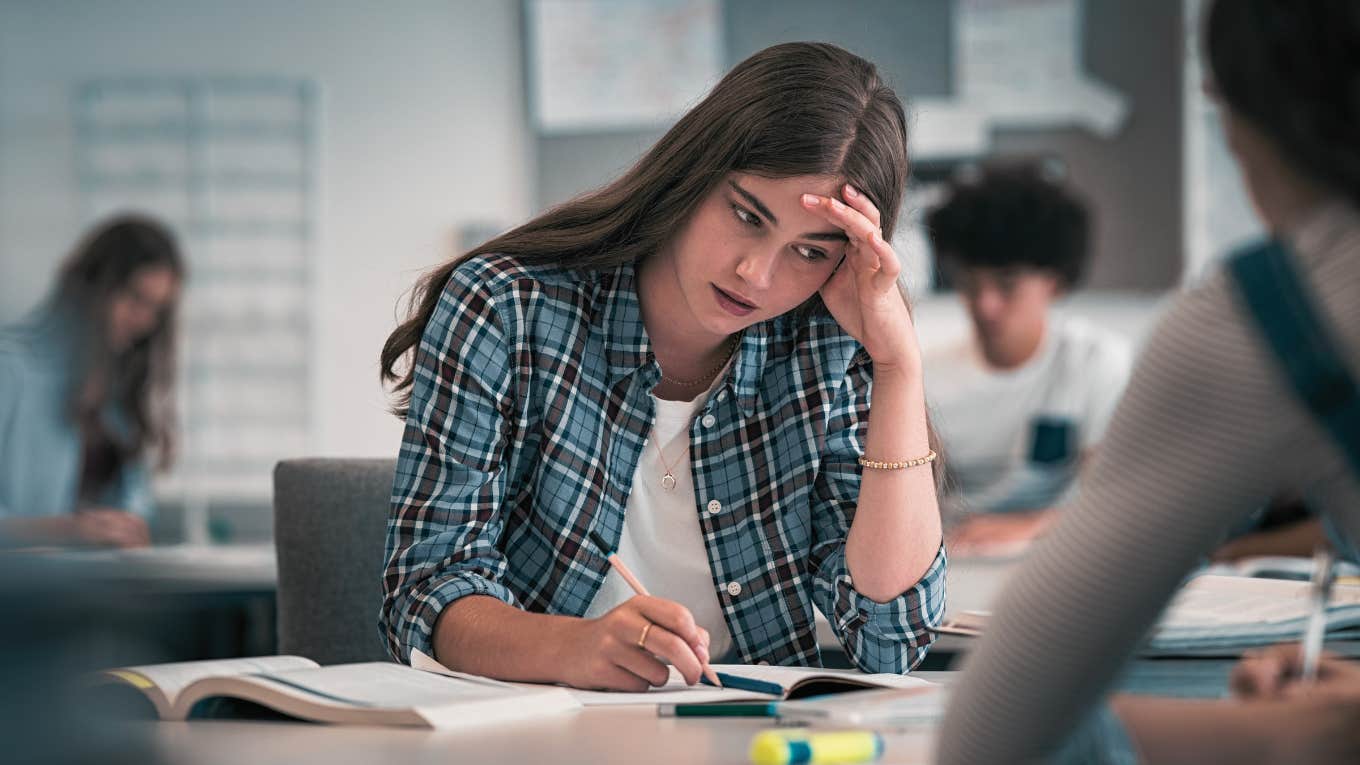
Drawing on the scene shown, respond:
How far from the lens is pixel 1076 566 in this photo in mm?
601

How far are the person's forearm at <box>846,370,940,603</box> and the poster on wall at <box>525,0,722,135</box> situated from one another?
3545 mm

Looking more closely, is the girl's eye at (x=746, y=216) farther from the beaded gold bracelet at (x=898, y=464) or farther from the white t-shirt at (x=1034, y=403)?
the white t-shirt at (x=1034, y=403)

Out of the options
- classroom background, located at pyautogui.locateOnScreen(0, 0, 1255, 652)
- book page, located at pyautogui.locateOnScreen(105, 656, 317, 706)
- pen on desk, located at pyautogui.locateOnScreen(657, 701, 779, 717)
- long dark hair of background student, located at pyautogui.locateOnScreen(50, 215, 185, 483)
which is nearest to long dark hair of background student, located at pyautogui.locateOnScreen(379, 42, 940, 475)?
book page, located at pyautogui.locateOnScreen(105, 656, 317, 706)

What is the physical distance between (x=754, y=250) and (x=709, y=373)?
0.73 feet

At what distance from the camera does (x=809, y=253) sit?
1.38 metres

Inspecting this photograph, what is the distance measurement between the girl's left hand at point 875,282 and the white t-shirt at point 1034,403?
6.95ft

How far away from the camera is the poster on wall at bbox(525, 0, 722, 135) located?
15.7 feet

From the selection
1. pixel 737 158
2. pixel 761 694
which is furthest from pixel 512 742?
pixel 737 158

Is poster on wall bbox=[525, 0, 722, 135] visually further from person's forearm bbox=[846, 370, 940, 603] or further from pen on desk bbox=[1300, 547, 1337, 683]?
pen on desk bbox=[1300, 547, 1337, 683]

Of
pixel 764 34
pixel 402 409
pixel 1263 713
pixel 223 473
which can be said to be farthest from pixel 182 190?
pixel 1263 713

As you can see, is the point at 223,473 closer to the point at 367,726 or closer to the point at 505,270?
the point at 505,270

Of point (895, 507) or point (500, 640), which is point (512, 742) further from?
point (895, 507)

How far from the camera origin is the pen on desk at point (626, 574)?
3.45 feet

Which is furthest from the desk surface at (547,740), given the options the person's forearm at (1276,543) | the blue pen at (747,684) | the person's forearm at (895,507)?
the person's forearm at (1276,543)
